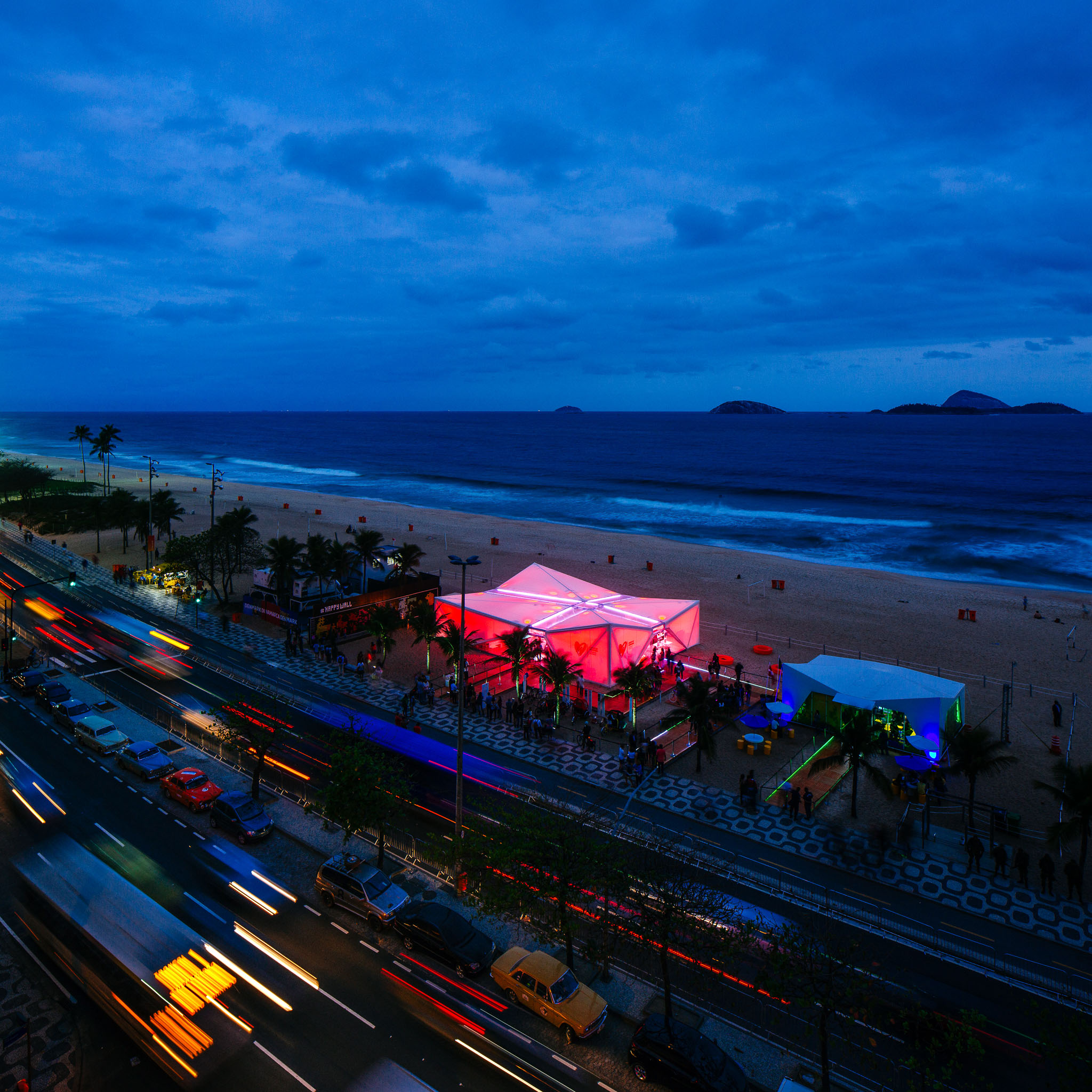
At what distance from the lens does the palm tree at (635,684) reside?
100 ft

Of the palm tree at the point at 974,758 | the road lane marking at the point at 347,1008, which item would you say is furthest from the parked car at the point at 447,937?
the palm tree at the point at 974,758

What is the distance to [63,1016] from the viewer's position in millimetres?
14828

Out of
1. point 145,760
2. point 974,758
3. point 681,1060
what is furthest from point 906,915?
point 145,760

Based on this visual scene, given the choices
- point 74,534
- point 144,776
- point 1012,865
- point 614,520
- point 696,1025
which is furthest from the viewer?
point 614,520

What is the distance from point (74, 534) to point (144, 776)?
199ft

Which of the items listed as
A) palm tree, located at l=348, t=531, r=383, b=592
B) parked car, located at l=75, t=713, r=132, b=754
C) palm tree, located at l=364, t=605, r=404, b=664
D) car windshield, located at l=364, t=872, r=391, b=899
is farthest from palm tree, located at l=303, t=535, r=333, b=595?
car windshield, located at l=364, t=872, r=391, b=899

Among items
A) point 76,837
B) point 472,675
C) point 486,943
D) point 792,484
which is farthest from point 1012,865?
point 792,484

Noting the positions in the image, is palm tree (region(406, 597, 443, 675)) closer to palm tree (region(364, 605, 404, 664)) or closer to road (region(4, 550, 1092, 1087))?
palm tree (region(364, 605, 404, 664))

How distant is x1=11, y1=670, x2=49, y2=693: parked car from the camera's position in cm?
3316

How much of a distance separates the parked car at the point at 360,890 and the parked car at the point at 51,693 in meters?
19.8

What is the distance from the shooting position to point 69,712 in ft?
97.2

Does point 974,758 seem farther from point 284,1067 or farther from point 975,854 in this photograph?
point 284,1067

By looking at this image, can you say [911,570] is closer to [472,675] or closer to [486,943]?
[472,675]

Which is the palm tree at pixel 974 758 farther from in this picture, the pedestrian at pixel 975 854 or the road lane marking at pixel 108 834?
the road lane marking at pixel 108 834
